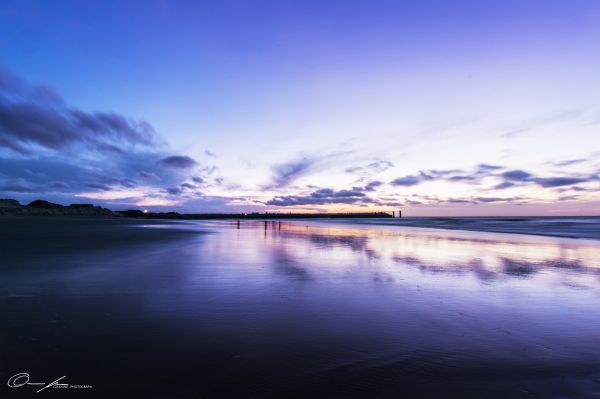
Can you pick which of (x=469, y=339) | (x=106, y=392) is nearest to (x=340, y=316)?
(x=469, y=339)

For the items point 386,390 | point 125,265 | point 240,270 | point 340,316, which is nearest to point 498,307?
point 340,316

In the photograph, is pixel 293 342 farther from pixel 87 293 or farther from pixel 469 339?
pixel 87 293

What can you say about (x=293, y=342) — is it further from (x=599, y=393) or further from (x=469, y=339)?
(x=599, y=393)

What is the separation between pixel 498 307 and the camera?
6719 millimetres

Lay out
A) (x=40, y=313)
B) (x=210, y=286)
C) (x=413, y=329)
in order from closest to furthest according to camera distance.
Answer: (x=413, y=329) < (x=40, y=313) < (x=210, y=286)

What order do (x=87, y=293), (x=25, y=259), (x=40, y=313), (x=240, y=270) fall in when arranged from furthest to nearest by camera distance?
(x=25, y=259)
(x=240, y=270)
(x=87, y=293)
(x=40, y=313)

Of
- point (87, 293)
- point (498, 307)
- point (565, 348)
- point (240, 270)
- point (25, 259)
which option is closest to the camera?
point (565, 348)

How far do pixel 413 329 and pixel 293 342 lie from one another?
2.07 meters

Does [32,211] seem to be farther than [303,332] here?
Yes

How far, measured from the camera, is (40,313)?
19.1ft

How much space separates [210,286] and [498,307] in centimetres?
659

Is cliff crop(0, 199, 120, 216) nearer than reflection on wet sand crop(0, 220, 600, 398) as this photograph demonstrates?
No

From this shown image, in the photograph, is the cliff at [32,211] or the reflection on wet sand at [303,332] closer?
the reflection on wet sand at [303,332]

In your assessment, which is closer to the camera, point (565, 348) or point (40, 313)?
point (565, 348)
